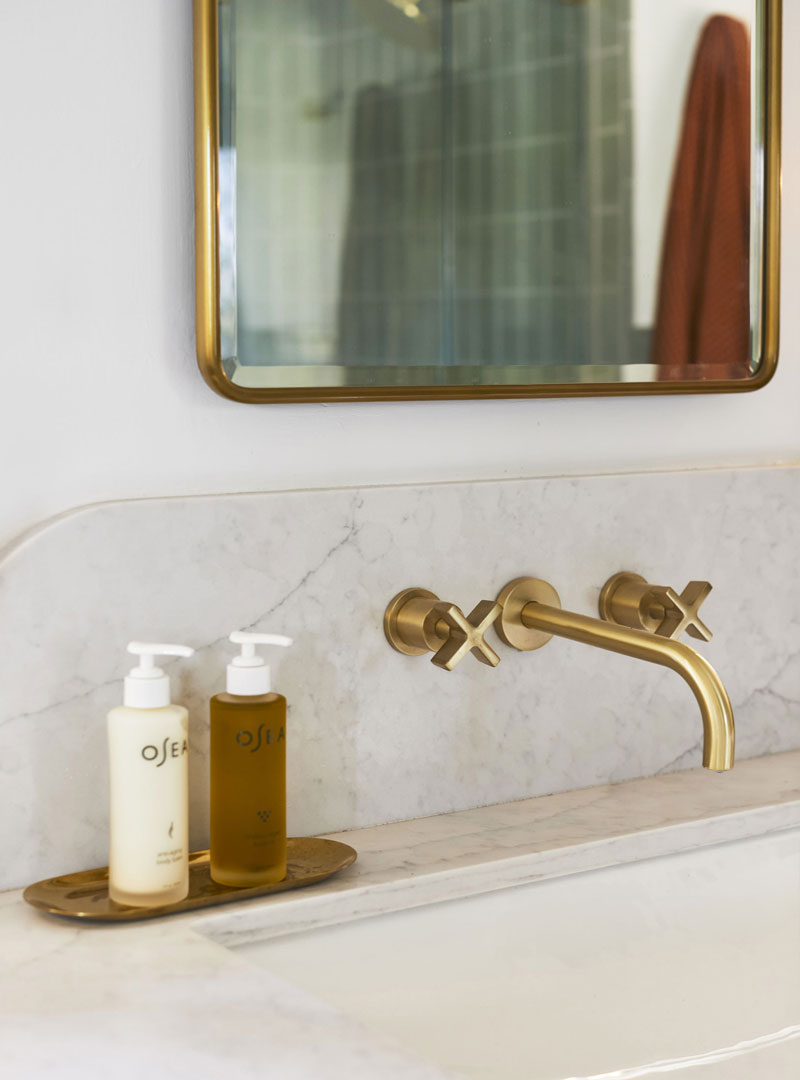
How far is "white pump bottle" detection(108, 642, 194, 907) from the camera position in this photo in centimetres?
74

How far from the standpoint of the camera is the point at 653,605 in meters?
0.96

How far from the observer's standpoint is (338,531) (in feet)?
2.89

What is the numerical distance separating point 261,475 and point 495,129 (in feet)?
1.01

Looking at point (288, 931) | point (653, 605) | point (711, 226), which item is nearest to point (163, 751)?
point (288, 931)

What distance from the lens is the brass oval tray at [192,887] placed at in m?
0.74

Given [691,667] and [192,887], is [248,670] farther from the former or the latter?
[691,667]

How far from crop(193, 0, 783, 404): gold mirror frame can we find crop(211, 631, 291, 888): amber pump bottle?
0.19m

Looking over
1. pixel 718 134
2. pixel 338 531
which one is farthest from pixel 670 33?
pixel 338 531

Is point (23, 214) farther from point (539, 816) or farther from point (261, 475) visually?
point (539, 816)

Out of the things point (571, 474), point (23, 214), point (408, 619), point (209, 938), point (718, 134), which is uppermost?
point (718, 134)

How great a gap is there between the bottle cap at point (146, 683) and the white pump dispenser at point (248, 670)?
1.7 inches

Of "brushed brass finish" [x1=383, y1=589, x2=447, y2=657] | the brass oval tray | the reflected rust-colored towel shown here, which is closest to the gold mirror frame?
the reflected rust-colored towel

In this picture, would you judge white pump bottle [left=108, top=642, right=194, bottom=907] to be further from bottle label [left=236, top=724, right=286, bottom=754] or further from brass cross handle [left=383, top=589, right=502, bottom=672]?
brass cross handle [left=383, top=589, right=502, bottom=672]

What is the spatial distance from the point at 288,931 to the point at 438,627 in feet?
0.75
